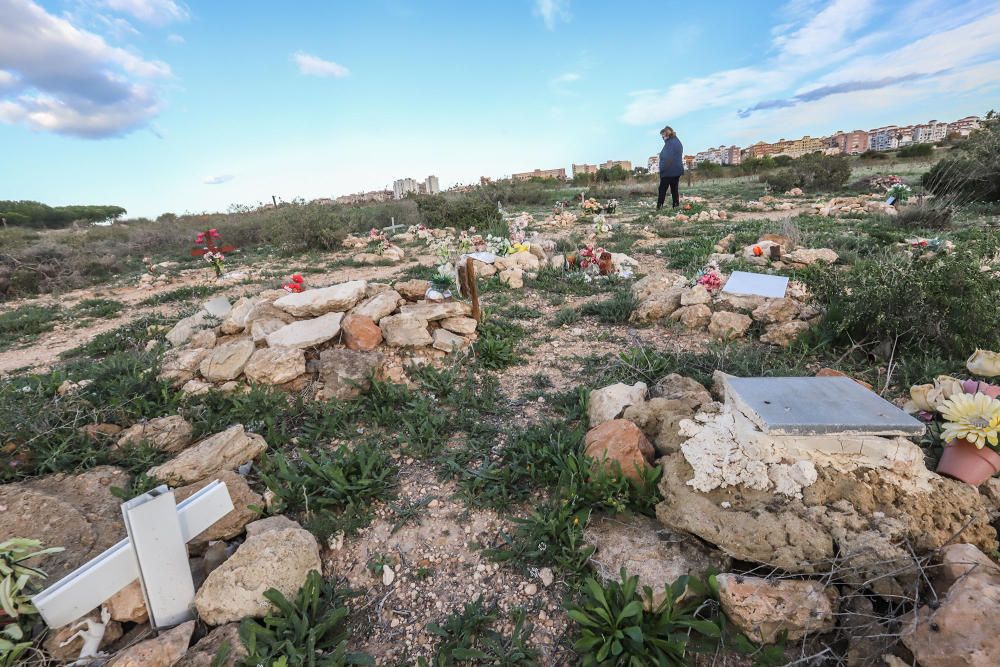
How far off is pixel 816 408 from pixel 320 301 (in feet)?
12.0

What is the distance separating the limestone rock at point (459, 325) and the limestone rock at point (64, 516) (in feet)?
8.21

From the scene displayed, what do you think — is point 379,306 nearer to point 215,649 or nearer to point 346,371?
point 346,371

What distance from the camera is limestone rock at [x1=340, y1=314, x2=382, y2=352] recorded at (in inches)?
145

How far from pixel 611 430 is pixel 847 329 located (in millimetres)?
2411

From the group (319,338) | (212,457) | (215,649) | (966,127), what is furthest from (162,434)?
(966,127)

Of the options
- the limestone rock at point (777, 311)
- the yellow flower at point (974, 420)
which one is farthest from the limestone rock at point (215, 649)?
the limestone rock at point (777, 311)

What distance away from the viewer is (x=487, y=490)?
7.45 ft

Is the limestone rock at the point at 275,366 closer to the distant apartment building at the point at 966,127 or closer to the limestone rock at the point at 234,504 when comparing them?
the limestone rock at the point at 234,504

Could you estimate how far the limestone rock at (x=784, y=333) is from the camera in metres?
3.54

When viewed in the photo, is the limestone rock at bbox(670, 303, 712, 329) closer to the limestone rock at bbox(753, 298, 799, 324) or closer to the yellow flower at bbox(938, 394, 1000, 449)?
the limestone rock at bbox(753, 298, 799, 324)

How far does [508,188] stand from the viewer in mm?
20438

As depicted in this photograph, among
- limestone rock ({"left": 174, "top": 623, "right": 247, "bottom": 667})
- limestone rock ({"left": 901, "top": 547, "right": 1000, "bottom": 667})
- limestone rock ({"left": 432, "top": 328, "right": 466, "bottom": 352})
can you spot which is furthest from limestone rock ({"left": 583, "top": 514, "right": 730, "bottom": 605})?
limestone rock ({"left": 432, "top": 328, "right": 466, "bottom": 352})

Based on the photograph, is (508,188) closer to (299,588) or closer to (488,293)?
(488,293)

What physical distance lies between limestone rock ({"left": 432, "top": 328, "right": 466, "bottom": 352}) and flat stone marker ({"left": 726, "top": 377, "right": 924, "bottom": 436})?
2276mm
